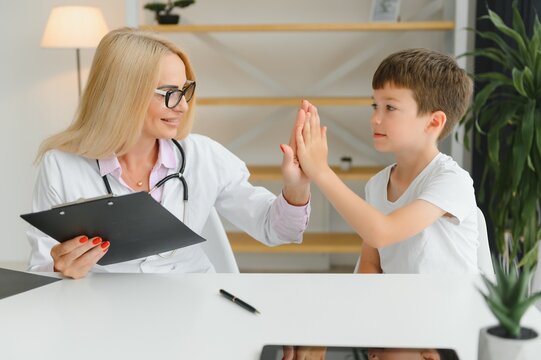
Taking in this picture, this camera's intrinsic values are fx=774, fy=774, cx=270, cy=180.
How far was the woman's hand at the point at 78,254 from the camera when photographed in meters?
1.52

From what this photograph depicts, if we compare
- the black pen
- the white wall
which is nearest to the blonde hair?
the black pen

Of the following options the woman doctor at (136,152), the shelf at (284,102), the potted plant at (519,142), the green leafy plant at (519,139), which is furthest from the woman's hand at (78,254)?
the shelf at (284,102)

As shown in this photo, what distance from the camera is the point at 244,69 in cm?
389

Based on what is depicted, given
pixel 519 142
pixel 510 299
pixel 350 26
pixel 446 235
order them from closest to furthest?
pixel 510 299, pixel 446 235, pixel 519 142, pixel 350 26

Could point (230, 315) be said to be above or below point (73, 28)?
below

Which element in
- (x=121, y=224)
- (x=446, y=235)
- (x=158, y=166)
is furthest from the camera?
(x=158, y=166)

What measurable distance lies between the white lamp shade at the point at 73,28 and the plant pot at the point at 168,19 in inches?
12.8

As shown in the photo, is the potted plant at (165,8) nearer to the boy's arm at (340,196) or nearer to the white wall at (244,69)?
the white wall at (244,69)

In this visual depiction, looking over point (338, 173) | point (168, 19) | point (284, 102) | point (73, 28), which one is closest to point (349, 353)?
point (284, 102)

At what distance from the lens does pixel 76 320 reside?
1.30m

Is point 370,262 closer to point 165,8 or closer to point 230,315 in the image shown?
point 230,315

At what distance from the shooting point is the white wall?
4008 mm

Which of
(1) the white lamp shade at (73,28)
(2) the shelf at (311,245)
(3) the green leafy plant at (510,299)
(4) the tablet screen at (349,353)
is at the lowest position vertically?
(2) the shelf at (311,245)

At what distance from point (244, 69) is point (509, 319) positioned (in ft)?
→ 10.2
